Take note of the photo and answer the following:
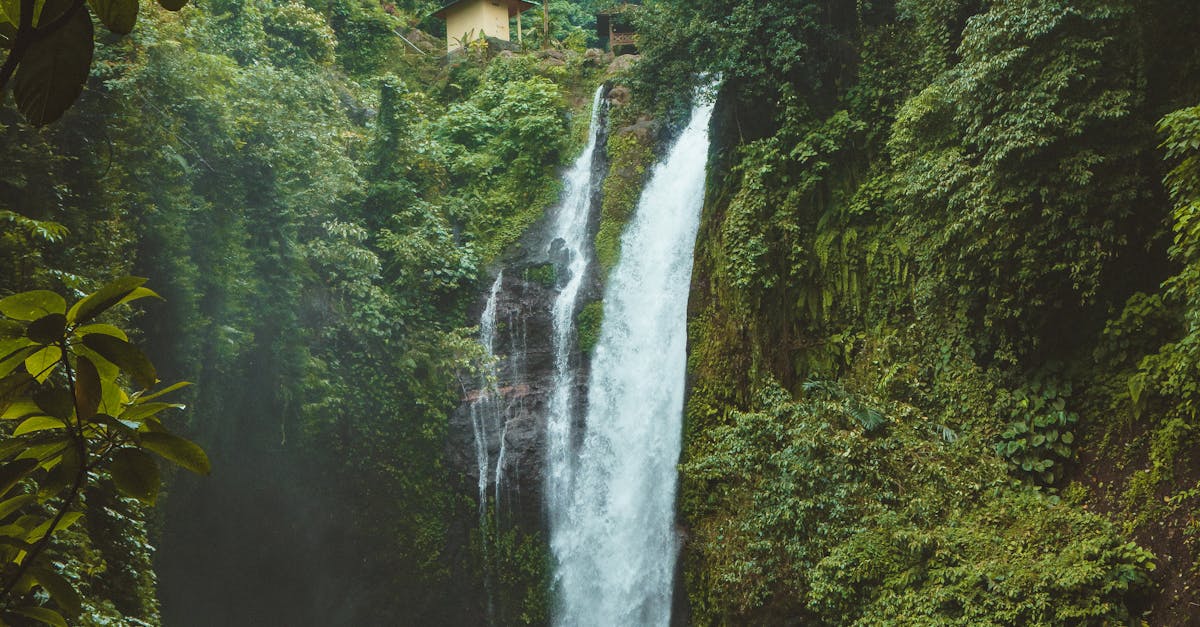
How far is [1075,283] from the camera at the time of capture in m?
7.32

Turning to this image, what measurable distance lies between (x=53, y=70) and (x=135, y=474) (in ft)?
1.61

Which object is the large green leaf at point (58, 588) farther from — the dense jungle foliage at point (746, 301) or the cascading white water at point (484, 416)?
the cascading white water at point (484, 416)

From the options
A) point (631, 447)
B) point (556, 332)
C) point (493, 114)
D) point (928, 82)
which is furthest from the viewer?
point (493, 114)

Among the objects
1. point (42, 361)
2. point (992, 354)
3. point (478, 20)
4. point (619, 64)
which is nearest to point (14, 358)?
point (42, 361)

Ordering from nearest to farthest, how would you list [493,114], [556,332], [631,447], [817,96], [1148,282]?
1. [1148,282]
2. [817,96]
3. [631,447]
4. [556,332]
5. [493,114]

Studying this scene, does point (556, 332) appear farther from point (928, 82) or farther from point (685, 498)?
point (928, 82)

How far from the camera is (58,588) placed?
987 millimetres

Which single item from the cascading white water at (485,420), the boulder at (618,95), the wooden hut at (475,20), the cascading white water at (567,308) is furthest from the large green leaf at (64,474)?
the wooden hut at (475,20)

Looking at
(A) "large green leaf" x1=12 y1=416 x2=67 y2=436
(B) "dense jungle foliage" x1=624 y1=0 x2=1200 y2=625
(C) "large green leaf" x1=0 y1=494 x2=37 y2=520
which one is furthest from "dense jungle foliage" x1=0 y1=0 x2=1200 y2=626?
(A) "large green leaf" x1=12 y1=416 x2=67 y2=436

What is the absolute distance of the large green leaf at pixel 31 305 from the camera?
3.00ft

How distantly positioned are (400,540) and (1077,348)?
29.2 feet

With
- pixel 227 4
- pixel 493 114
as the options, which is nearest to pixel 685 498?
pixel 493 114

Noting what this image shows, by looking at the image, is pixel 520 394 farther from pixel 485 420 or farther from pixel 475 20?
pixel 475 20

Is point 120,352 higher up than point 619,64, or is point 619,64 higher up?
point 619,64
